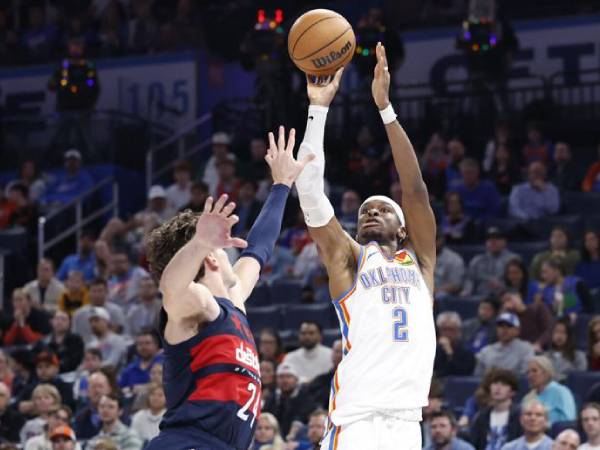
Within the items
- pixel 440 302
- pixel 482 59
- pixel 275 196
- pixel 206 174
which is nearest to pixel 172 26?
pixel 206 174

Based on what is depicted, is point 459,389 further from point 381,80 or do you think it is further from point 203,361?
point 203,361

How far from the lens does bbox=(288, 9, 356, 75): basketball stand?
756 cm

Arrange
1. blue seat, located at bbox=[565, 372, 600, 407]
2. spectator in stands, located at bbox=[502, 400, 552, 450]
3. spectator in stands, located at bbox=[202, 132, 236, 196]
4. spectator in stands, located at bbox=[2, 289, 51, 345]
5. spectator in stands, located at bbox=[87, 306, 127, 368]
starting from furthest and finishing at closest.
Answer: spectator in stands, located at bbox=[202, 132, 236, 196] < spectator in stands, located at bbox=[2, 289, 51, 345] < spectator in stands, located at bbox=[87, 306, 127, 368] < blue seat, located at bbox=[565, 372, 600, 407] < spectator in stands, located at bbox=[502, 400, 552, 450]

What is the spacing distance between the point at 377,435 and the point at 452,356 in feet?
21.5

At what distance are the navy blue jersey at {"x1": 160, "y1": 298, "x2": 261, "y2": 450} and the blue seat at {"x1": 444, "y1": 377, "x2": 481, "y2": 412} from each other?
7.17m

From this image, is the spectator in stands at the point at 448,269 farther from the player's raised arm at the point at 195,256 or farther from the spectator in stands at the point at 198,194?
the player's raised arm at the point at 195,256

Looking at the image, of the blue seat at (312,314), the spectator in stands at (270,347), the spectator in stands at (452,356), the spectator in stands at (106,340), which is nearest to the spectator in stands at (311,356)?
the spectator in stands at (270,347)

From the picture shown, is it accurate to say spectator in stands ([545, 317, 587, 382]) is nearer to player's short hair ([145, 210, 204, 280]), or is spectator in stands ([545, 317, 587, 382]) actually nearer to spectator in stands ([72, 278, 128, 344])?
spectator in stands ([72, 278, 128, 344])

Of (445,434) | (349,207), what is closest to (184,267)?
(445,434)

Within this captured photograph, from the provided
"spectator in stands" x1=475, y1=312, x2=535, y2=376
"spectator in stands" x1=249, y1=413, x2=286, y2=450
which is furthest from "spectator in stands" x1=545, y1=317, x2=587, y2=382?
"spectator in stands" x1=249, y1=413, x2=286, y2=450

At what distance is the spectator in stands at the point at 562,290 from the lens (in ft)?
44.9

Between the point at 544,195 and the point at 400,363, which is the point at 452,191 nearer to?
the point at 544,195

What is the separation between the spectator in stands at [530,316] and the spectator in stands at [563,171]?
3.55m

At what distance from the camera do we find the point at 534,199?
1611 centimetres
